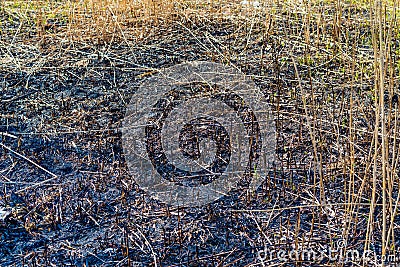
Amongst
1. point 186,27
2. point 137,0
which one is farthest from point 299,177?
point 137,0

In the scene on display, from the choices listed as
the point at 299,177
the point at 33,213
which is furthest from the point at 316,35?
the point at 33,213

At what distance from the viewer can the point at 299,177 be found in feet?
9.62

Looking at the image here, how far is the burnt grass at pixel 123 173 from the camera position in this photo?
2486 mm

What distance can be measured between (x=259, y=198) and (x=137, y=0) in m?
2.68

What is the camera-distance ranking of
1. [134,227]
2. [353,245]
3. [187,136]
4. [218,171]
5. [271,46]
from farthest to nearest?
1. [271,46]
2. [187,136]
3. [218,171]
4. [134,227]
5. [353,245]

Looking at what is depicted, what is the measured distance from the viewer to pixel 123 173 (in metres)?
3.02

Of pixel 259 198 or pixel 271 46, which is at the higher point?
pixel 271 46

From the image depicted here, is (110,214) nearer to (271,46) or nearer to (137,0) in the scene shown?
(271,46)

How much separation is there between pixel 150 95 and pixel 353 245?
1901mm

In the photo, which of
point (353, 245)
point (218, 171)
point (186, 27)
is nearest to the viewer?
point (353, 245)

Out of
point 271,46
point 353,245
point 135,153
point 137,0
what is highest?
point 137,0

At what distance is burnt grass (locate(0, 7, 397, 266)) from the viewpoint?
97.9 inches

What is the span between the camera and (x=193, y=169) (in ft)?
10.1

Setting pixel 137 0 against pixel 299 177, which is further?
pixel 137 0
